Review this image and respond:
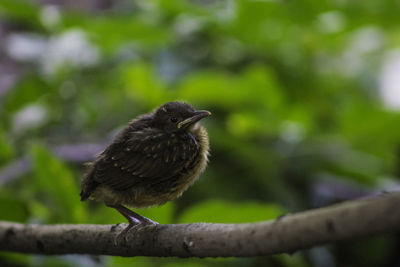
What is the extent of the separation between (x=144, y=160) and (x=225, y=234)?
432 millimetres

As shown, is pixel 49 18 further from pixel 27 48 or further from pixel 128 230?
pixel 128 230

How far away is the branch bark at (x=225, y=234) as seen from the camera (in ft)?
2.40

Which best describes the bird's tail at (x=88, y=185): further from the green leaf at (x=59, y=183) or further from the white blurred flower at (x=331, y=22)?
the white blurred flower at (x=331, y=22)

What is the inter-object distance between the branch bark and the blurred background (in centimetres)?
46

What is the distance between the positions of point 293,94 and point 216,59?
0.51m

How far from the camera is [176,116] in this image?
137 centimetres

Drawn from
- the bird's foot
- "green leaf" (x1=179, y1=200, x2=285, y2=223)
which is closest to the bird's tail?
the bird's foot

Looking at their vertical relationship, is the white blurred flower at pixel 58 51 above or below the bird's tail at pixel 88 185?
below

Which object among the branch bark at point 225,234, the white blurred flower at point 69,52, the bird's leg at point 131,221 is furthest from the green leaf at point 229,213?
the white blurred flower at point 69,52

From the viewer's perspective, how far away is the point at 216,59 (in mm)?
3381

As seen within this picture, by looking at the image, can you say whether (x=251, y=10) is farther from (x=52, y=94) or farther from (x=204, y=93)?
(x=52, y=94)

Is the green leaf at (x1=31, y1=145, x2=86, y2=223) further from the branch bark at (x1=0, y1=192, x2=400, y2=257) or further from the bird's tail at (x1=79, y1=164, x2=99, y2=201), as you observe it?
the bird's tail at (x1=79, y1=164, x2=99, y2=201)

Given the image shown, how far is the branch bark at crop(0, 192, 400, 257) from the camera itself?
2.40ft

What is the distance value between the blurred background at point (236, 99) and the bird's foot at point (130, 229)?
539 mm
